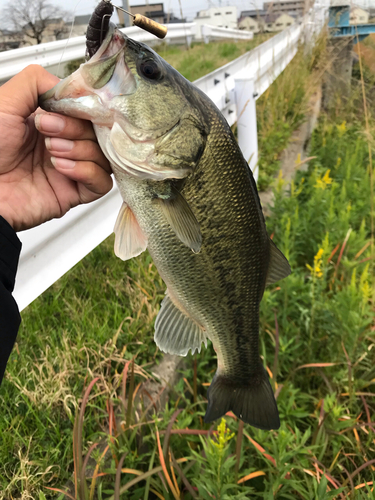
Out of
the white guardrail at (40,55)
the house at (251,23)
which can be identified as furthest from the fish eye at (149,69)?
the house at (251,23)

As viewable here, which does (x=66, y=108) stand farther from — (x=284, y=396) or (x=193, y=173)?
(x=284, y=396)

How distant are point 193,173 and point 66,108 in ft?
1.29

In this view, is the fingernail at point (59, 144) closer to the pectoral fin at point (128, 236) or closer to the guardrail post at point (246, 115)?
the pectoral fin at point (128, 236)

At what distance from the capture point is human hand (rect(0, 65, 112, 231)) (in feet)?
4.05

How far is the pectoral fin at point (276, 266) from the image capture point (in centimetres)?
146

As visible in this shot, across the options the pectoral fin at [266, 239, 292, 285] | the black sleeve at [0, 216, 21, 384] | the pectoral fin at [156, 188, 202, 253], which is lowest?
the pectoral fin at [266, 239, 292, 285]

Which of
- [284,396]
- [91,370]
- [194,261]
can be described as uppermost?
[194,261]

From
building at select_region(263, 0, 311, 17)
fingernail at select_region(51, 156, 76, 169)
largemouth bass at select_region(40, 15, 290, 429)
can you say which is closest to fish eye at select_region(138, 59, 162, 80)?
largemouth bass at select_region(40, 15, 290, 429)

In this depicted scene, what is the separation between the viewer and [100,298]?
248cm

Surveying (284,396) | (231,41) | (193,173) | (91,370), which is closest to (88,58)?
(193,173)

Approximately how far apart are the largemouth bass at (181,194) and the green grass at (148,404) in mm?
424

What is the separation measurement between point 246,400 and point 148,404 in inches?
29.2

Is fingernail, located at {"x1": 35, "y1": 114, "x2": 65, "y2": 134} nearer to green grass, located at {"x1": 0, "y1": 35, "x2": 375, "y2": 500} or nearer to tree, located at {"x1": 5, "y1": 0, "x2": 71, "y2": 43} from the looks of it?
tree, located at {"x1": 5, "y1": 0, "x2": 71, "y2": 43}

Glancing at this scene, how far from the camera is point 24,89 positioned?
4.08ft
